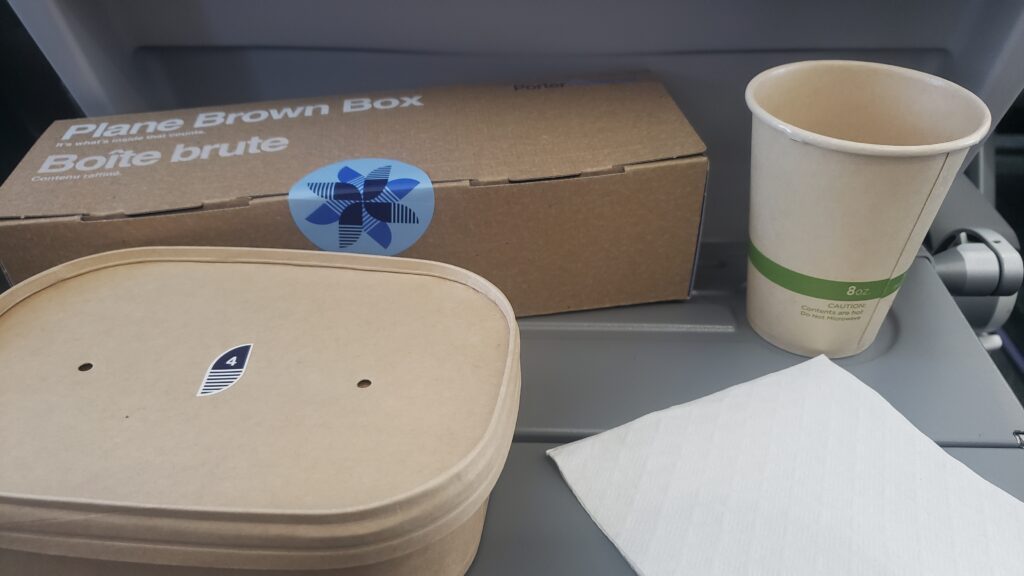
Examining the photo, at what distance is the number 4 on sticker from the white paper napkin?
23 cm

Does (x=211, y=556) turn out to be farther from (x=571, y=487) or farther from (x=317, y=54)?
(x=317, y=54)

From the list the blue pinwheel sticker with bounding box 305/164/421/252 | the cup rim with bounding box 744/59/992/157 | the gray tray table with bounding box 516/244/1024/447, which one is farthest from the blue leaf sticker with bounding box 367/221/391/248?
the cup rim with bounding box 744/59/992/157

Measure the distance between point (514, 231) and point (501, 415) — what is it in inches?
8.3

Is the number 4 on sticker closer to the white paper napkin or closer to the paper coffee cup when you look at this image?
the white paper napkin

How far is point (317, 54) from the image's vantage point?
0.69 meters

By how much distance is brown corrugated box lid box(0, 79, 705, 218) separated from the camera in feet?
1.83

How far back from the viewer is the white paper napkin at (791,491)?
0.44 meters

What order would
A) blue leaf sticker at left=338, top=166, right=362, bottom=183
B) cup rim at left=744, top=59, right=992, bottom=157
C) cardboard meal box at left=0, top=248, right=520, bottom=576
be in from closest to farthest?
cardboard meal box at left=0, top=248, right=520, bottom=576 < cup rim at left=744, top=59, right=992, bottom=157 < blue leaf sticker at left=338, top=166, right=362, bottom=183

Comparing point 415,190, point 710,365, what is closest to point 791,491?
point 710,365

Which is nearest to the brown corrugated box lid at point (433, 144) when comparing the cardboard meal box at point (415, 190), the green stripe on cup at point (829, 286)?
the cardboard meal box at point (415, 190)

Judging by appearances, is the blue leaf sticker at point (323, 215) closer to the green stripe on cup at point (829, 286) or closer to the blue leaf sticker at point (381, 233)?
the blue leaf sticker at point (381, 233)

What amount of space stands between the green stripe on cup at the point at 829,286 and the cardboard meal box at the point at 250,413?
244mm

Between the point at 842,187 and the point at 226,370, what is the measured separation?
0.44m

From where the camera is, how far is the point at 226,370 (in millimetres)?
447
